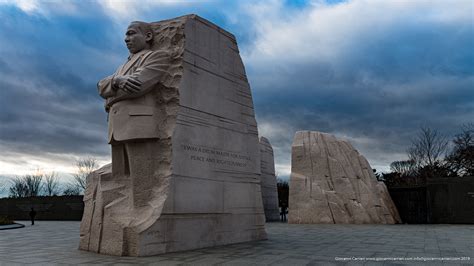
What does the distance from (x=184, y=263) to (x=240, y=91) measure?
17.9 feet

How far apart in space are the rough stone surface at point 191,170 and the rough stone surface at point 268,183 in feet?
38.4

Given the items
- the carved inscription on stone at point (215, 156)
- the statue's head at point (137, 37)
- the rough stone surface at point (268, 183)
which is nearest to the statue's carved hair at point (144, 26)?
the statue's head at point (137, 37)

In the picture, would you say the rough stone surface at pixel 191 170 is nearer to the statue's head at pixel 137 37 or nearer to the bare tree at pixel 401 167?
the statue's head at pixel 137 37

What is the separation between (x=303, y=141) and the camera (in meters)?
20.7

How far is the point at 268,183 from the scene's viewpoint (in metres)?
23.2

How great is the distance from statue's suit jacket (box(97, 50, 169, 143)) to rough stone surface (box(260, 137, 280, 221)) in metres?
14.5

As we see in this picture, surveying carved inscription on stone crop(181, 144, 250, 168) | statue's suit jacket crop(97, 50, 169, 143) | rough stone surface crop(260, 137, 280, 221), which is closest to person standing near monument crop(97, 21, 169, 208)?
statue's suit jacket crop(97, 50, 169, 143)

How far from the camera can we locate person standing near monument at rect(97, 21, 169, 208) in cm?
863

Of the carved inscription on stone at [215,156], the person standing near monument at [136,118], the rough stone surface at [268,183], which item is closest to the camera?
the person standing near monument at [136,118]

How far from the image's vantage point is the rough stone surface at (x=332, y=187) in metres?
18.9

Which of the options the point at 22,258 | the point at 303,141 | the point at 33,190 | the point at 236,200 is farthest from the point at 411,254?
the point at 33,190

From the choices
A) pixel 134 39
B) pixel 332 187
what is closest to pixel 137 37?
pixel 134 39

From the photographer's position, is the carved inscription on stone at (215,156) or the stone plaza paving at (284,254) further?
the carved inscription on stone at (215,156)

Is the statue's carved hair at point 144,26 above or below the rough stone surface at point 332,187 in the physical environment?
above
